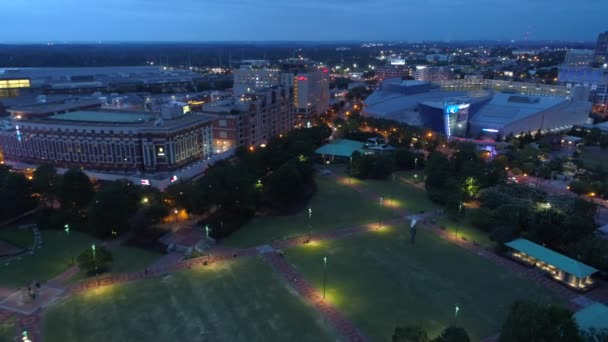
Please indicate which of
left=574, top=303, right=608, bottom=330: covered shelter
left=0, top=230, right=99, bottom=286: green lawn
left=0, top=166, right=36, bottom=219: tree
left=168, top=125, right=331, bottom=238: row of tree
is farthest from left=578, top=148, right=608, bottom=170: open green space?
left=0, top=166, right=36, bottom=219: tree

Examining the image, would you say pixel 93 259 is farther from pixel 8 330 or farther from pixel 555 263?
pixel 555 263

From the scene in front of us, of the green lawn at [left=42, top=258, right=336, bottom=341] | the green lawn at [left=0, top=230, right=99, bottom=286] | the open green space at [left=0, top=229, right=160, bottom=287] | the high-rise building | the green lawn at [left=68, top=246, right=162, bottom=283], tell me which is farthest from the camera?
the high-rise building

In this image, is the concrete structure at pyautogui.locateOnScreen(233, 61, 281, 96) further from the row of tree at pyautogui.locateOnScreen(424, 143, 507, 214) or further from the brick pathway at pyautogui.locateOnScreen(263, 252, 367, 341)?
the brick pathway at pyautogui.locateOnScreen(263, 252, 367, 341)

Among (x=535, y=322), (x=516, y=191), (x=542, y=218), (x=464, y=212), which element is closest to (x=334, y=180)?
(x=464, y=212)

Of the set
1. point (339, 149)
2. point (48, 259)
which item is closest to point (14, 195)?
point (48, 259)

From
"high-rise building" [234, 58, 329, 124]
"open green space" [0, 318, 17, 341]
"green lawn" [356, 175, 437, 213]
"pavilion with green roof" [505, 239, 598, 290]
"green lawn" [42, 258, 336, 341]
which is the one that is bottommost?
"green lawn" [356, 175, 437, 213]

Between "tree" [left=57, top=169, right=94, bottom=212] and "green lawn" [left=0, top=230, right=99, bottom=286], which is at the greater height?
"tree" [left=57, top=169, right=94, bottom=212]

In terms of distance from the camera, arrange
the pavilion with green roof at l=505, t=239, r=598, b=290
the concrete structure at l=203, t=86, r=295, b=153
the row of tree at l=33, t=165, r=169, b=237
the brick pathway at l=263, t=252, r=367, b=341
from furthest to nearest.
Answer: the concrete structure at l=203, t=86, r=295, b=153, the row of tree at l=33, t=165, r=169, b=237, the pavilion with green roof at l=505, t=239, r=598, b=290, the brick pathway at l=263, t=252, r=367, b=341
